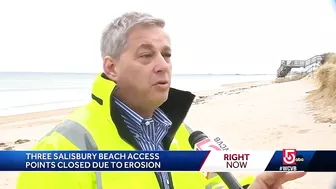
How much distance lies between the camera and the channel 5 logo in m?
1.18

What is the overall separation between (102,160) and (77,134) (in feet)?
0.43

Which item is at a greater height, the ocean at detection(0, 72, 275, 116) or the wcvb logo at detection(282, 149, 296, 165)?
the ocean at detection(0, 72, 275, 116)

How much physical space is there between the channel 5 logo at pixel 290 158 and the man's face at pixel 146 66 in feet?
1.45

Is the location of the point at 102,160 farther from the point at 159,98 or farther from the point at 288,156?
the point at 288,156

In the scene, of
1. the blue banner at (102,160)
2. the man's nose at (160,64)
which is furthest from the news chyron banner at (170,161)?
the man's nose at (160,64)

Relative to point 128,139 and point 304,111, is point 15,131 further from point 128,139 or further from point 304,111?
point 304,111

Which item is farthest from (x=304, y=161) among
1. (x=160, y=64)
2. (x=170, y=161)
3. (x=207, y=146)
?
(x=160, y=64)

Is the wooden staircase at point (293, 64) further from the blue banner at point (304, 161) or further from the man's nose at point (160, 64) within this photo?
the man's nose at point (160, 64)

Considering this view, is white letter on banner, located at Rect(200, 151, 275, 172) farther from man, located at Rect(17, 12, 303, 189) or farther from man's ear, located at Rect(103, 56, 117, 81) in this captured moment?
man's ear, located at Rect(103, 56, 117, 81)

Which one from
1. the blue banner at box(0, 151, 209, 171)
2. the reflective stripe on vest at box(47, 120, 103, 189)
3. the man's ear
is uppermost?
the man's ear

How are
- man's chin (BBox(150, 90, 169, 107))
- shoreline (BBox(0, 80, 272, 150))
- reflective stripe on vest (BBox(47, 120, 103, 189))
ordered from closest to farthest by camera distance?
reflective stripe on vest (BBox(47, 120, 103, 189)) < man's chin (BBox(150, 90, 169, 107)) < shoreline (BBox(0, 80, 272, 150))

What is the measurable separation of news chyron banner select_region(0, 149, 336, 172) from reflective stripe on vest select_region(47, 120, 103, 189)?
0.03 meters

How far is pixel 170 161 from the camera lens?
1.15 m

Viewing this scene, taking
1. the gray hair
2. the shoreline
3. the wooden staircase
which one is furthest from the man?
the wooden staircase
